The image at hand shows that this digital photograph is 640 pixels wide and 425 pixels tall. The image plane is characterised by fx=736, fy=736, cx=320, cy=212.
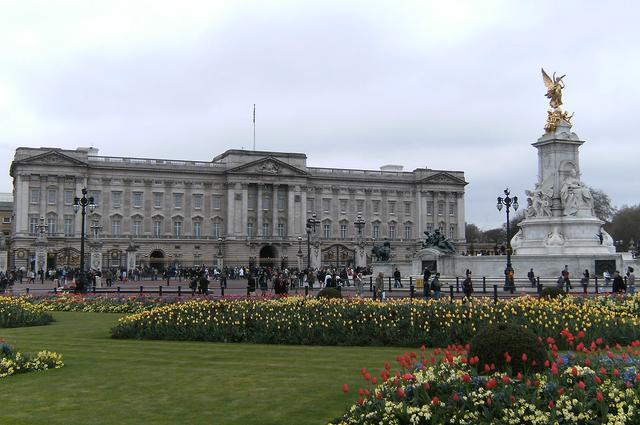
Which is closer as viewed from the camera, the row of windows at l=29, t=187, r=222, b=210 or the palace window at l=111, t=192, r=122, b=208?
the row of windows at l=29, t=187, r=222, b=210

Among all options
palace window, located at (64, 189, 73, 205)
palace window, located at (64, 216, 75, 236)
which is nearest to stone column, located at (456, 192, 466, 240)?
palace window, located at (64, 216, 75, 236)

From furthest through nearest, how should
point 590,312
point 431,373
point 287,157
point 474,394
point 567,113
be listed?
point 287,157 < point 567,113 < point 590,312 < point 431,373 < point 474,394

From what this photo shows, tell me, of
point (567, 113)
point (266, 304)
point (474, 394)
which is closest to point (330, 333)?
point (266, 304)

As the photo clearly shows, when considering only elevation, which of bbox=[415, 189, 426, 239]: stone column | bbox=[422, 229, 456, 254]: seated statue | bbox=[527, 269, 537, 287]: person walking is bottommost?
bbox=[527, 269, 537, 287]: person walking

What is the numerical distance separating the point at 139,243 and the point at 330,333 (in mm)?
88700

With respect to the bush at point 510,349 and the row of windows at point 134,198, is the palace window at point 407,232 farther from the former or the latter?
the bush at point 510,349

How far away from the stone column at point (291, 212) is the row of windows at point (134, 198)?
406 inches

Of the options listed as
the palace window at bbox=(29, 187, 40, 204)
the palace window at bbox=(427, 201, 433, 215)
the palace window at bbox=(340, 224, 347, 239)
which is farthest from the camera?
the palace window at bbox=(427, 201, 433, 215)

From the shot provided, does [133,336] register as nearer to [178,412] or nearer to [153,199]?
[178,412]

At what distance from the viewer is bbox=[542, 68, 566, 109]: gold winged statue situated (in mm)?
47094

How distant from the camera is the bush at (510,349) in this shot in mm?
9867

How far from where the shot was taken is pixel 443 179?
120438 mm

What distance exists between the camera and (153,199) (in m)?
106

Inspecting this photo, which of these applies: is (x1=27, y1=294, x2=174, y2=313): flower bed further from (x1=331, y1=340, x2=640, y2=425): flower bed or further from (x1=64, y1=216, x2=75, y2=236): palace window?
(x1=64, y1=216, x2=75, y2=236): palace window
